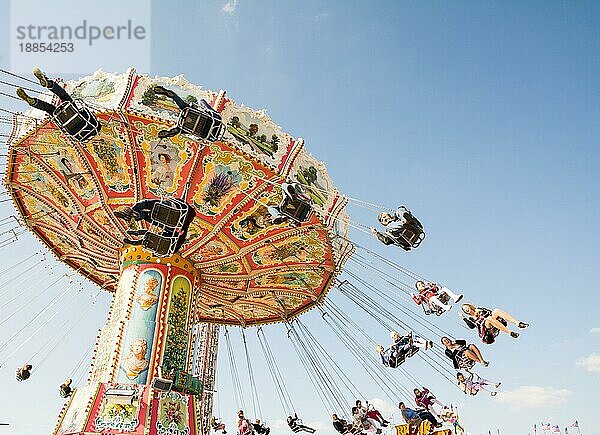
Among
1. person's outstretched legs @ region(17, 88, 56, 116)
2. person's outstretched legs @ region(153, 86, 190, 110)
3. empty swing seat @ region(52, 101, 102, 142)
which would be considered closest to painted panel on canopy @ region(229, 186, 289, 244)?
person's outstretched legs @ region(153, 86, 190, 110)

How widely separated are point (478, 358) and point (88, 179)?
386 inches

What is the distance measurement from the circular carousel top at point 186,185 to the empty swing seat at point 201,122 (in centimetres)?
60

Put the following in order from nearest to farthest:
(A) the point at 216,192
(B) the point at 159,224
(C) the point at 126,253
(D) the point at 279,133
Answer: (B) the point at 159,224, (D) the point at 279,133, (A) the point at 216,192, (C) the point at 126,253

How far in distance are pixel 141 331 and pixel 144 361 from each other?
0.66 m

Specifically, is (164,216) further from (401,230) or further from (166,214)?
(401,230)

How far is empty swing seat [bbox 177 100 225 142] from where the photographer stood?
9.20m

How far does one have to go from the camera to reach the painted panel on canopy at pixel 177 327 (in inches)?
444

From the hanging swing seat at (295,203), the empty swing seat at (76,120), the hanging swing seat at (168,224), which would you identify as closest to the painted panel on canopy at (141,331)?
the hanging swing seat at (168,224)

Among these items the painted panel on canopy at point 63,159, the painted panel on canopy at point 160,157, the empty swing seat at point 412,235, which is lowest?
the empty swing seat at point 412,235

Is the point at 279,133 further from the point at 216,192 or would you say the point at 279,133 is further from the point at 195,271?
the point at 195,271

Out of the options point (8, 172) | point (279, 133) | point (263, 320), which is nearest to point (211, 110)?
point (279, 133)

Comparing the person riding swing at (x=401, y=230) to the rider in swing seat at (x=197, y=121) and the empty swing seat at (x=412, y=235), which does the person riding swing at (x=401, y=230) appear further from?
the rider in swing seat at (x=197, y=121)

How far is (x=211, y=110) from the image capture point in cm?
940

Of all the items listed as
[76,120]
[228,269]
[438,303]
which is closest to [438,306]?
[438,303]
